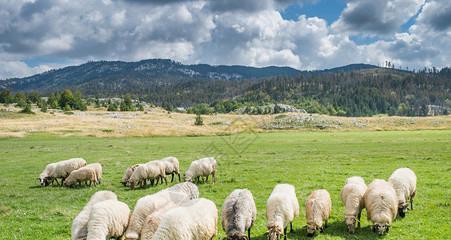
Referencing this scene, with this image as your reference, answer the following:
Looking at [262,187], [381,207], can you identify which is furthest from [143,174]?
[381,207]

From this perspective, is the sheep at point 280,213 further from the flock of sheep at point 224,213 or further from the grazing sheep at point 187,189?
the grazing sheep at point 187,189

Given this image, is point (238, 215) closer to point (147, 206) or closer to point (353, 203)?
point (147, 206)

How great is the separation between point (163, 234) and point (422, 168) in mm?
26653

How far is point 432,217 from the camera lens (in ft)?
55.2

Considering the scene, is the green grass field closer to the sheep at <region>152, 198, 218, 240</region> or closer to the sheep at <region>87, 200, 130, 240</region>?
the sheep at <region>152, 198, 218, 240</region>

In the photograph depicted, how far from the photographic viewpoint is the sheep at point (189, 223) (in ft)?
37.5

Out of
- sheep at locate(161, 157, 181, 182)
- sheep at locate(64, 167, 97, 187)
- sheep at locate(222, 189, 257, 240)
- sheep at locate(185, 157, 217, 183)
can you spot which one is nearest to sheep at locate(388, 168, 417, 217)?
sheep at locate(222, 189, 257, 240)

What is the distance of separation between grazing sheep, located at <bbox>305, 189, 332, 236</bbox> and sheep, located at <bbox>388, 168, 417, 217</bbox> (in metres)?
3.66

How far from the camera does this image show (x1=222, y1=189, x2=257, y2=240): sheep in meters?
13.0

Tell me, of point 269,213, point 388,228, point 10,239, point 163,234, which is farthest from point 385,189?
point 10,239

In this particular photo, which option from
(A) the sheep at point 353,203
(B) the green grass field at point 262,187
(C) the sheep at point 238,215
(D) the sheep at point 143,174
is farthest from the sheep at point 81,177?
(A) the sheep at point 353,203

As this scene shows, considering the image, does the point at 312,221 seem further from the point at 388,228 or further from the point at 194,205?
the point at 194,205

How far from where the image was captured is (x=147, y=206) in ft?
45.4

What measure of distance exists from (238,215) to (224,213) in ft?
2.43
